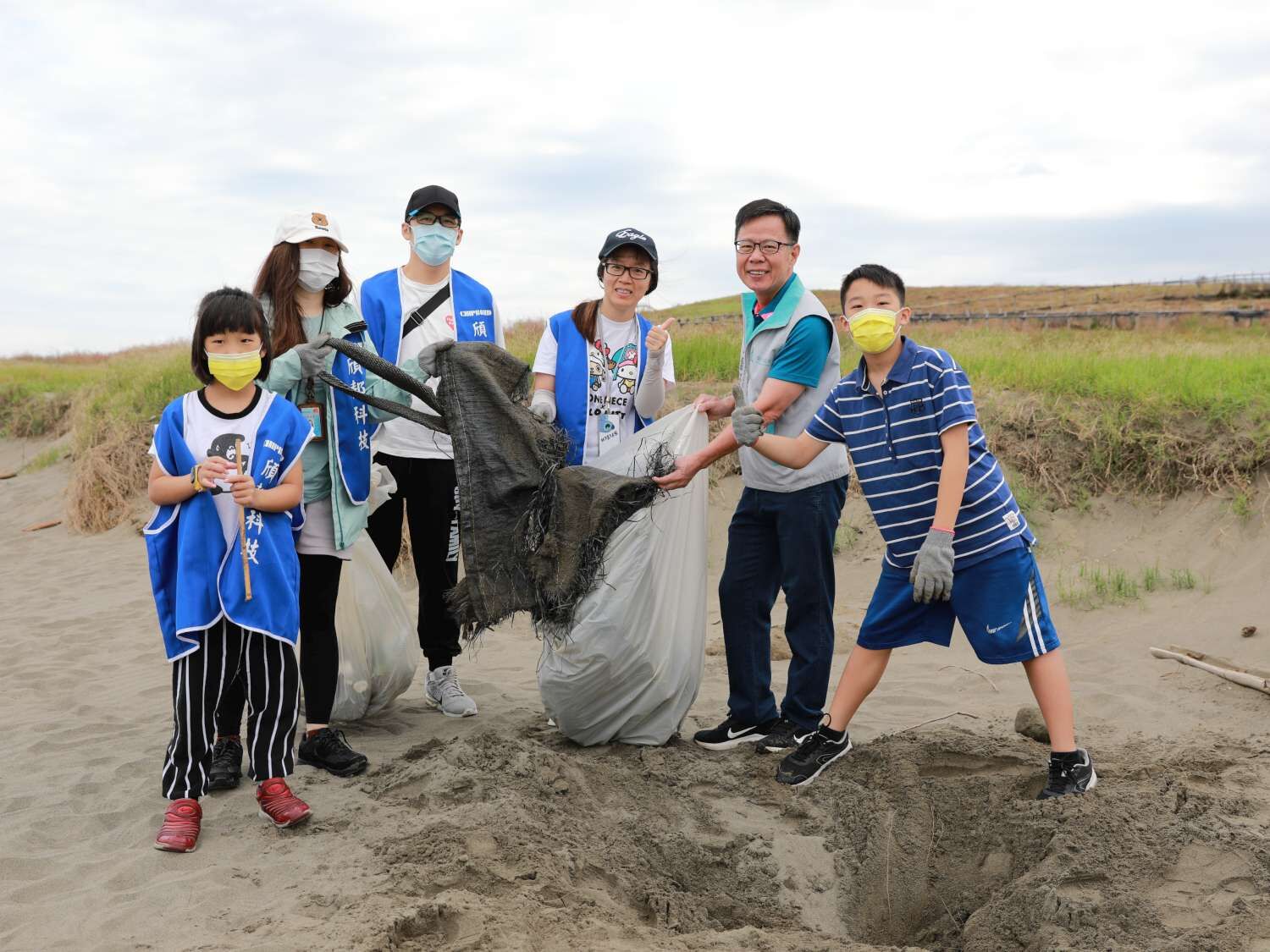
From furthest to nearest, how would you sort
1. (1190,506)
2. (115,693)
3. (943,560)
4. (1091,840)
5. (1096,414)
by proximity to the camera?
(1096,414), (1190,506), (115,693), (943,560), (1091,840)

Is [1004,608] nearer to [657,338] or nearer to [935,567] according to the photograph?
[935,567]

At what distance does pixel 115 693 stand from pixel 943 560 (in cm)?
420

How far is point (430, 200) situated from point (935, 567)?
2305mm

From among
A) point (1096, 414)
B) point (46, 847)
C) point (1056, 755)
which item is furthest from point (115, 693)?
point (1096, 414)

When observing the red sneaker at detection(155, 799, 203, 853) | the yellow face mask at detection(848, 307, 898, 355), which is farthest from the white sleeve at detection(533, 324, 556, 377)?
the red sneaker at detection(155, 799, 203, 853)

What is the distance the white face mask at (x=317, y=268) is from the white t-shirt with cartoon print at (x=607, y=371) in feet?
2.61

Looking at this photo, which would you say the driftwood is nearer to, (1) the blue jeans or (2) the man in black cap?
(1) the blue jeans

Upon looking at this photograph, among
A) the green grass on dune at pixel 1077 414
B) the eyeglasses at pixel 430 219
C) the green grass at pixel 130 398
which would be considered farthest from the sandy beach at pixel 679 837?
the green grass at pixel 130 398

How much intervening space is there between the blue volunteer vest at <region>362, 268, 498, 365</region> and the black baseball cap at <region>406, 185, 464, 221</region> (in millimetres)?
261

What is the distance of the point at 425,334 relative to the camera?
154 inches

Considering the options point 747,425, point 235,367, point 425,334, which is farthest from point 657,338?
point 235,367

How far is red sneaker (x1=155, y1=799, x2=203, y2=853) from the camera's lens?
304 cm

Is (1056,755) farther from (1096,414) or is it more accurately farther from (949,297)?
(949,297)

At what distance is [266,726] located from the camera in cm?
318
